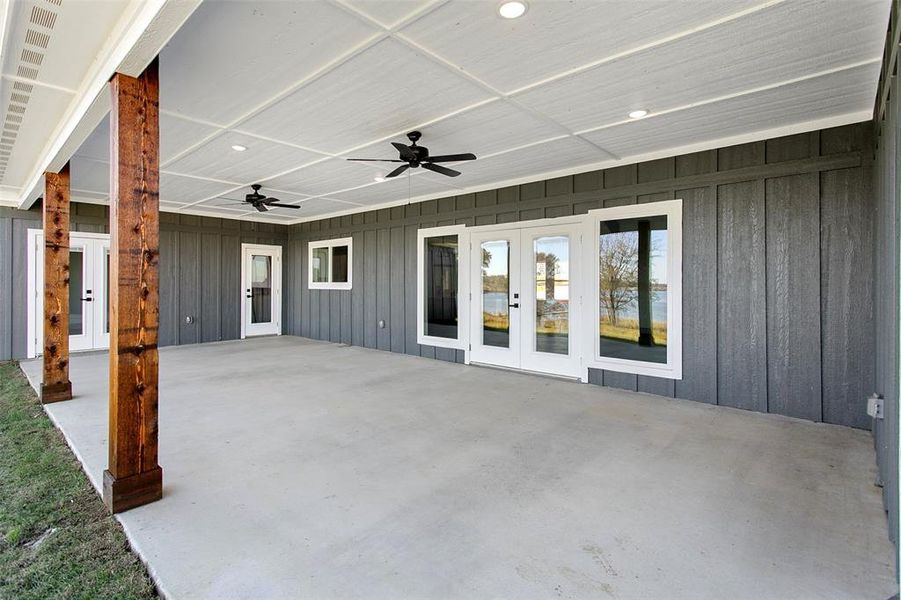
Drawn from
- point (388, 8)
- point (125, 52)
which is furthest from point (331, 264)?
point (388, 8)

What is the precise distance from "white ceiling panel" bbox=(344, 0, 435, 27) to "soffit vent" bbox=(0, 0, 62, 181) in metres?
1.60

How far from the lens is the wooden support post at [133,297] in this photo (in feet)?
8.18

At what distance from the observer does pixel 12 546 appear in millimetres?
2170

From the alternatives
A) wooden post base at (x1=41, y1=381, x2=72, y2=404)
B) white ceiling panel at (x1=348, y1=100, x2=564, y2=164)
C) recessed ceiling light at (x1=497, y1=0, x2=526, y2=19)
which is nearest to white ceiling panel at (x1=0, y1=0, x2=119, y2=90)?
recessed ceiling light at (x1=497, y1=0, x2=526, y2=19)

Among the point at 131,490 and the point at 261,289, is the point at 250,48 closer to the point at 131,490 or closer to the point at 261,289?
the point at 131,490

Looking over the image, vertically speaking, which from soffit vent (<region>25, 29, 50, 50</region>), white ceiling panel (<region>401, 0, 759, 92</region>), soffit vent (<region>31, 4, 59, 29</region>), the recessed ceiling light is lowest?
soffit vent (<region>31, 4, 59, 29</region>)

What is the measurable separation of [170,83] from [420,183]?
3.71 metres

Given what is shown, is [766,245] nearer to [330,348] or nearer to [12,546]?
[12,546]

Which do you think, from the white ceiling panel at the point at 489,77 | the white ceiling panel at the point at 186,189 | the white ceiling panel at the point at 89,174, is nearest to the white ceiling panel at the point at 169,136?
the white ceiling panel at the point at 489,77

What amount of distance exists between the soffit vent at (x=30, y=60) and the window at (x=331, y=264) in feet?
17.6

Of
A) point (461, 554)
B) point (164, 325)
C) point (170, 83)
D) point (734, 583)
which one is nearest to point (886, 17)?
point (734, 583)

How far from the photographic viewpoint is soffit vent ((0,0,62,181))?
8.03ft

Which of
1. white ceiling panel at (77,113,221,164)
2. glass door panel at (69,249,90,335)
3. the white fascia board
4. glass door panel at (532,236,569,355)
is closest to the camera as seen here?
the white fascia board

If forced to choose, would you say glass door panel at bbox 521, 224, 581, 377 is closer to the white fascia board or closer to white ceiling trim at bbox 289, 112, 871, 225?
white ceiling trim at bbox 289, 112, 871, 225
